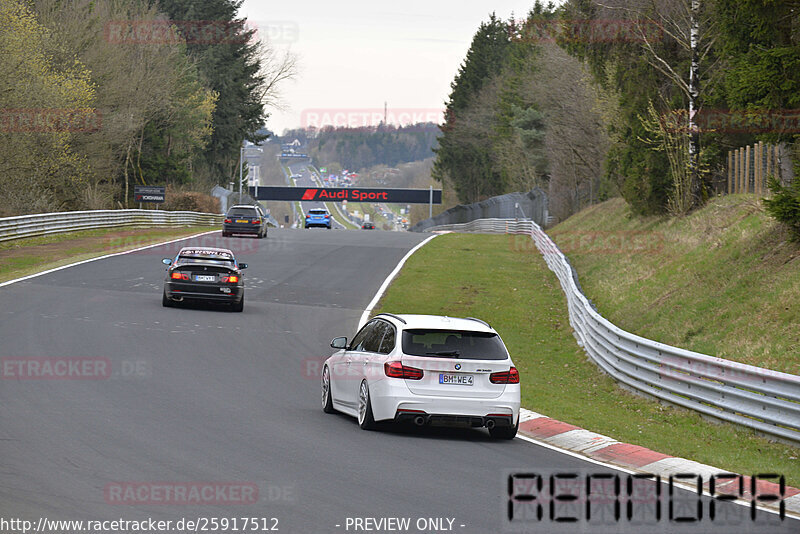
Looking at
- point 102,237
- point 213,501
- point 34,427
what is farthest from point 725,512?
point 102,237

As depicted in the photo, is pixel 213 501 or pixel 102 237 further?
pixel 102 237

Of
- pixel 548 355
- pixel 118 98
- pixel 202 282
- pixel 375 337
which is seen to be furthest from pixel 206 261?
pixel 118 98

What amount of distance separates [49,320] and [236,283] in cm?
512

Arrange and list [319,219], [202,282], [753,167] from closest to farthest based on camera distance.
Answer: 1. [202,282]
2. [753,167]
3. [319,219]

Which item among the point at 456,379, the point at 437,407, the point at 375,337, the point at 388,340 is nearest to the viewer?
the point at 437,407

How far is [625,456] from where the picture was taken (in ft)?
34.8

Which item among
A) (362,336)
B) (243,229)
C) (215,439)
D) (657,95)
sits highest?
(657,95)

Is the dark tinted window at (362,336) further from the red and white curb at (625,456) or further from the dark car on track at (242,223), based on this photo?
the dark car on track at (242,223)

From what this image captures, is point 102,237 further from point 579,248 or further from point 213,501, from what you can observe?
point 213,501

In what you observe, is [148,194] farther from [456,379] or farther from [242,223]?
[456,379]

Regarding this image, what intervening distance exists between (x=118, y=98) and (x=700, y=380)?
51320mm

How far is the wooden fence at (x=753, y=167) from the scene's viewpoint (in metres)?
27.7

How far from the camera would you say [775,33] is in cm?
2209

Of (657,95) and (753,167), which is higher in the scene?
(657,95)
